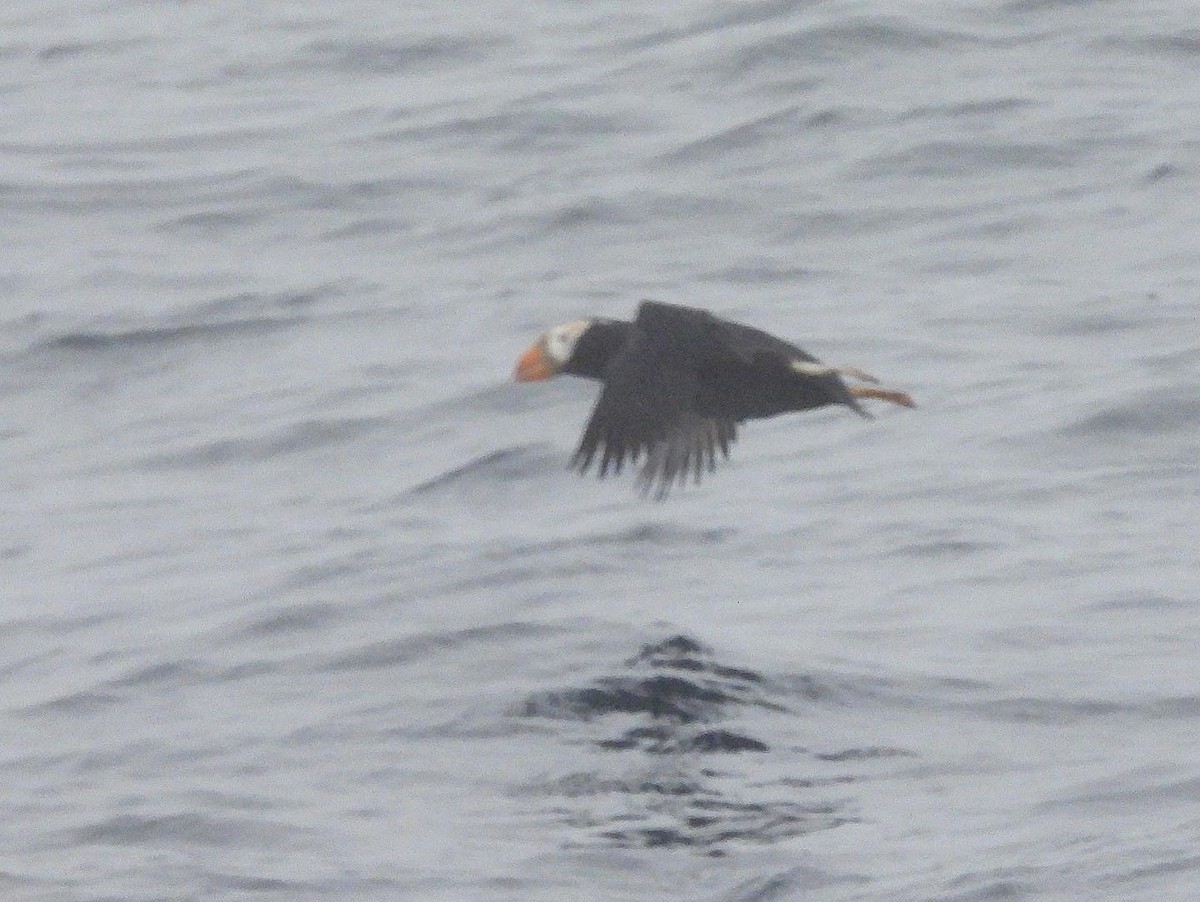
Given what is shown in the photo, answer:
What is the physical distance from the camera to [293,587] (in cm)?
925

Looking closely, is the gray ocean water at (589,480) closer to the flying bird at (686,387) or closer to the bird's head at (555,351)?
the flying bird at (686,387)

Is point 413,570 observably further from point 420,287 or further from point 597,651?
point 420,287

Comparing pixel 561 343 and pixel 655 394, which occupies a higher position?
pixel 561 343

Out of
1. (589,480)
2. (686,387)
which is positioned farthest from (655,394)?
(589,480)

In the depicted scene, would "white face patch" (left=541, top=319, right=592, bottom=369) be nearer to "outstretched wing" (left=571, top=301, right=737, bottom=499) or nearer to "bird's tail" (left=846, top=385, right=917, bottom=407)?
"outstretched wing" (left=571, top=301, right=737, bottom=499)

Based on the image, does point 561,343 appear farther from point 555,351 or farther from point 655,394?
point 655,394

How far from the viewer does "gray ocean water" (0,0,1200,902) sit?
7.14m

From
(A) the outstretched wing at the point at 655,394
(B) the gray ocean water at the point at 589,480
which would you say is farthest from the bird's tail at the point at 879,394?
(B) the gray ocean water at the point at 589,480

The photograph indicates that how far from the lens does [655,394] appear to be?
7879 mm

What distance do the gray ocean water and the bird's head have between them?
837mm

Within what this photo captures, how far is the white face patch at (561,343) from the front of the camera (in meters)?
8.12

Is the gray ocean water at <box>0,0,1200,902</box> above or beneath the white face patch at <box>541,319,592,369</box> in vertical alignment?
beneath

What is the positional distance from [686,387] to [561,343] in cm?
40

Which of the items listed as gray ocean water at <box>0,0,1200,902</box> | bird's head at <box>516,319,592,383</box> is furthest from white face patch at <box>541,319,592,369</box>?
gray ocean water at <box>0,0,1200,902</box>
